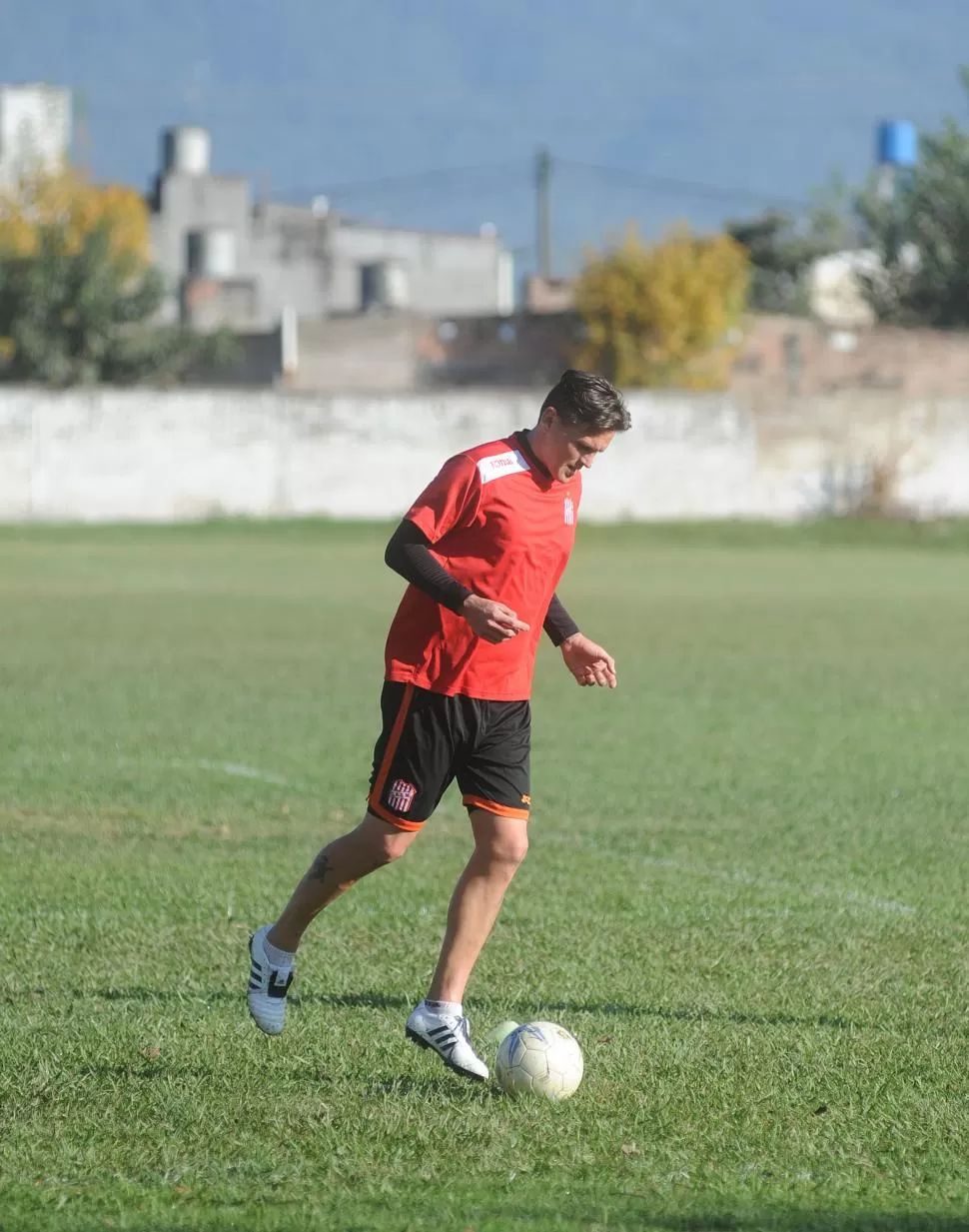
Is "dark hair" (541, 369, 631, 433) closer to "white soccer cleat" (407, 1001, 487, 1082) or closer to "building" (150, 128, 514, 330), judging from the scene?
"white soccer cleat" (407, 1001, 487, 1082)

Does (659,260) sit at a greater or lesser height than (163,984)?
greater

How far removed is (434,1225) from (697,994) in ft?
8.27

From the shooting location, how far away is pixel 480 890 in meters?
6.17

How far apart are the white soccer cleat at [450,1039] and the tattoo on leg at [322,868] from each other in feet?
1.83

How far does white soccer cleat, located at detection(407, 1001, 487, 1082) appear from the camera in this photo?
5883 millimetres

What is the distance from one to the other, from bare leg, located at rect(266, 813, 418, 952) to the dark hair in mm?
1392

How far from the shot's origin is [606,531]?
4644 centimetres

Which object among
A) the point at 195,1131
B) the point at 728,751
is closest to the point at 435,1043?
the point at 195,1131

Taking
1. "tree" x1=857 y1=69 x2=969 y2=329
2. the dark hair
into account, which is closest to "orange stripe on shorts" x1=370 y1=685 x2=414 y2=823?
the dark hair

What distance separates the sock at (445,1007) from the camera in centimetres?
598

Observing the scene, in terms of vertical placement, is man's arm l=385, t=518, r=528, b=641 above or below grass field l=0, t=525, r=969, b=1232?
above

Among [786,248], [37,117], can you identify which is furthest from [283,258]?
[786,248]

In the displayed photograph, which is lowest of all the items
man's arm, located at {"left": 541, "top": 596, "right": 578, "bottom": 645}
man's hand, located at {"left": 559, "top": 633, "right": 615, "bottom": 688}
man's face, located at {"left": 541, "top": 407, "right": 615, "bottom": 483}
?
man's hand, located at {"left": 559, "top": 633, "right": 615, "bottom": 688}

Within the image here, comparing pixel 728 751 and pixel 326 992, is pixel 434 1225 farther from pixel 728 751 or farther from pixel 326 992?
pixel 728 751
